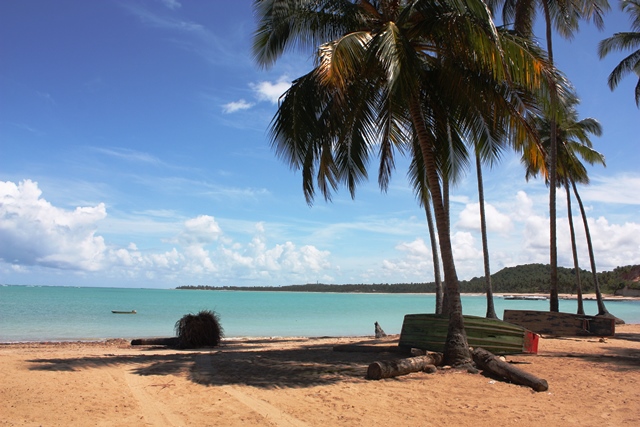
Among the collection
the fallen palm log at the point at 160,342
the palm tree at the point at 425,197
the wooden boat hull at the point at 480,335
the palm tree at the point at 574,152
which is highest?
the palm tree at the point at 574,152

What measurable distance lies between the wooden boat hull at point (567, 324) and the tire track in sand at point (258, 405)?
12.7 m

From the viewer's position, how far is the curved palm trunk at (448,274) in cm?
902

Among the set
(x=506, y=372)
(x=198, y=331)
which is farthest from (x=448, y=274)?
(x=198, y=331)

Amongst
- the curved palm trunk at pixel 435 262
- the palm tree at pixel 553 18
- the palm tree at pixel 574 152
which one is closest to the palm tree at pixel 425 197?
the curved palm trunk at pixel 435 262

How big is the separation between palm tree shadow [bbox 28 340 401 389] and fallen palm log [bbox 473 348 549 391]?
6.43 ft

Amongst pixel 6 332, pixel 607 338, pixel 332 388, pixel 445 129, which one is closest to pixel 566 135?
pixel 607 338

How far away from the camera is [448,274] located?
9.30m

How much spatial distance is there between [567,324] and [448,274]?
1011 cm

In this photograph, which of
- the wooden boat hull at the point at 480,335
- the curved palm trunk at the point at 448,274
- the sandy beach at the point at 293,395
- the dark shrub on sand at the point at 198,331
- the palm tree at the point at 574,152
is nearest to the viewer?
the sandy beach at the point at 293,395

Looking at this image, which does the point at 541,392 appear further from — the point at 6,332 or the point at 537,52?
the point at 6,332

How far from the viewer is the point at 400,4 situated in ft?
34.2

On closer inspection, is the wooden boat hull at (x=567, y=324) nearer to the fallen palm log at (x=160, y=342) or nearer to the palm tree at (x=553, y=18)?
the palm tree at (x=553, y=18)

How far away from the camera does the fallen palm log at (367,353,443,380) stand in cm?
791

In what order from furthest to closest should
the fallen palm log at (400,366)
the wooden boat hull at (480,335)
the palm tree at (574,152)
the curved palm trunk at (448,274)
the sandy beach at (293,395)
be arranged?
the palm tree at (574,152)
the wooden boat hull at (480,335)
the curved palm trunk at (448,274)
the fallen palm log at (400,366)
the sandy beach at (293,395)
